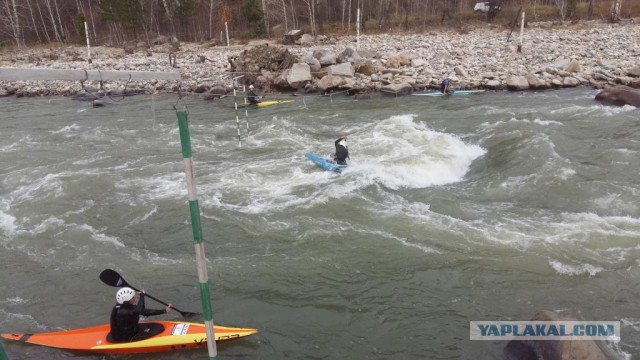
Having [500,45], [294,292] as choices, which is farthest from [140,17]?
[294,292]

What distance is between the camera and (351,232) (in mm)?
7434

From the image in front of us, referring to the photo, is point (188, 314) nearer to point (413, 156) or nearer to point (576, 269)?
point (576, 269)

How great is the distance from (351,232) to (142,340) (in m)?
3.56

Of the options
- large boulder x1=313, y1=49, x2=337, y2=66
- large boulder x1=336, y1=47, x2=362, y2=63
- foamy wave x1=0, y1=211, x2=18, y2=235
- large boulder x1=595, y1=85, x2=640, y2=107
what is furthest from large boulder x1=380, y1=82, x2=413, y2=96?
foamy wave x1=0, y1=211, x2=18, y2=235

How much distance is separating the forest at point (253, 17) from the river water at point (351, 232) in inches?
748

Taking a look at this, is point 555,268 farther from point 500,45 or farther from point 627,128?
point 500,45

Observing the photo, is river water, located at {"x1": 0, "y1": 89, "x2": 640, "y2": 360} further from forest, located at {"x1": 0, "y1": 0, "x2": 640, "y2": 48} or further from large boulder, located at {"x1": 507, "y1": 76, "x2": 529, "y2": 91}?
forest, located at {"x1": 0, "y1": 0, "x2": 640, "y2": 48}

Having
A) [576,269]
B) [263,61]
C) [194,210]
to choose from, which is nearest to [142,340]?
[194,210]

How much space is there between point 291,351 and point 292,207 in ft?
12.0

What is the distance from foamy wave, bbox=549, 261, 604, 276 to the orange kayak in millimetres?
4149

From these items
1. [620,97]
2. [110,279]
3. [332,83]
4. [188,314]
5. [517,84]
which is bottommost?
[188,314]

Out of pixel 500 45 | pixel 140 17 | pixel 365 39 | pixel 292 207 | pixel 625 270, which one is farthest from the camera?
pixel 140 17

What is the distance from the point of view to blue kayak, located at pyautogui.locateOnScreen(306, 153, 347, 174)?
997 cm

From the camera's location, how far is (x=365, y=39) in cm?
2741
